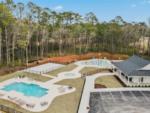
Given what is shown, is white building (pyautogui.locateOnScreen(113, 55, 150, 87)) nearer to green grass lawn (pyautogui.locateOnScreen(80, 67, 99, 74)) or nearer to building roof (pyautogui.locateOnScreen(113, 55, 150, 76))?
building roof (pyautogui.locateOnScreen(113, 55, 150, 76))

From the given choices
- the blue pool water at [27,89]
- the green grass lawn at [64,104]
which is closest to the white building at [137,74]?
the green grass lawn at [64,104]

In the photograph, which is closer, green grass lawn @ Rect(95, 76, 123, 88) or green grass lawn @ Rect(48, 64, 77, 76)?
green grass lawn @ Rect(95, 76, 123, 88)

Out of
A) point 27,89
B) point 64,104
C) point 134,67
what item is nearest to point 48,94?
point 64,104

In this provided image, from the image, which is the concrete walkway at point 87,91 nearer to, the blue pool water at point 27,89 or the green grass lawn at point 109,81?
the green grass lawn at point 109,81

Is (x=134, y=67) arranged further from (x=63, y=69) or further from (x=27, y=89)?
(x=27, y=89)

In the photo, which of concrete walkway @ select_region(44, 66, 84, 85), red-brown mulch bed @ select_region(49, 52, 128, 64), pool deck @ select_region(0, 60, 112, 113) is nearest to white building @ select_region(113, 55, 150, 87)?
pool deck @ select_region(0, 60, 112, 113)
